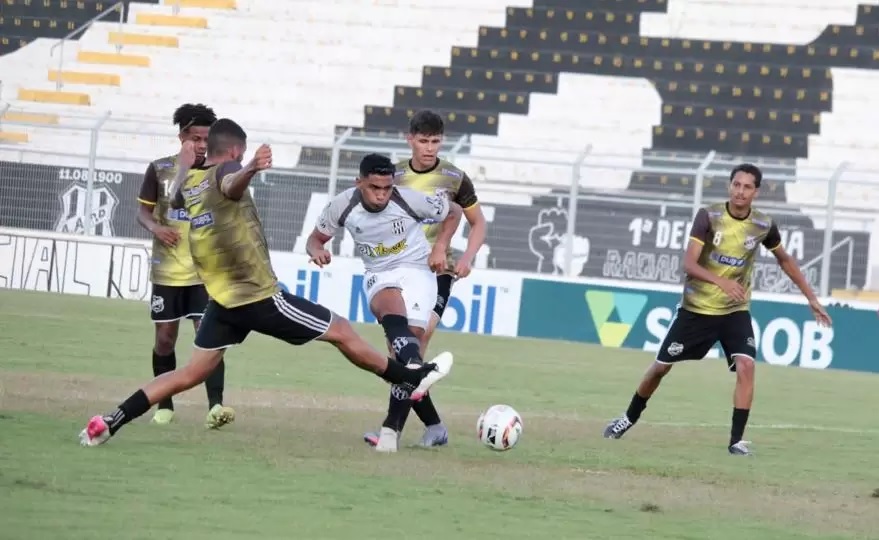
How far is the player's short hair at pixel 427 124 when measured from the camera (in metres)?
9.98

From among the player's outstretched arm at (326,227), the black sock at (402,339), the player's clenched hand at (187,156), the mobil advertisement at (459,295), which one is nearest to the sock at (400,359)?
the black sock at (402,339)

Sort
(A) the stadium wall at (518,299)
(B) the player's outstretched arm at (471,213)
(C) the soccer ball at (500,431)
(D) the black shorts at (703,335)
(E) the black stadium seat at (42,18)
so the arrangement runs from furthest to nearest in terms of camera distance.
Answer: (E) the black stadium seat at (42,18), (A) the stadium wall at (518,299), (D) the black shorts at (703,335), (B) the player's outstretched arm at (471,213), (C) the soccer ball at (500,431)

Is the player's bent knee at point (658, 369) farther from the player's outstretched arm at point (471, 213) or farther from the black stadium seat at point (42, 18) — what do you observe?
the black stadium seat at point (42, 18)

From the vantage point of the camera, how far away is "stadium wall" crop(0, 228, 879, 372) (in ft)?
73.6

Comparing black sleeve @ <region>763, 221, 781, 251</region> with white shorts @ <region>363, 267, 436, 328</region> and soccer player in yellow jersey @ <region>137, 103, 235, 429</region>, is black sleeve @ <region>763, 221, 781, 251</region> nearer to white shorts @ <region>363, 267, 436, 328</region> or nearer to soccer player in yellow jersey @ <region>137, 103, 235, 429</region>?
white shorts @ <region>363, 267, 436, 328</region>

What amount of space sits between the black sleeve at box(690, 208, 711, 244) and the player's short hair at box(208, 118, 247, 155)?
12.5 feet

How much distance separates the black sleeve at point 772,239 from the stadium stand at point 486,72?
622 inches

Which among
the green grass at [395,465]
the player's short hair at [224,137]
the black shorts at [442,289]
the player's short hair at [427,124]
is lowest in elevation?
the green grass at [395,465]

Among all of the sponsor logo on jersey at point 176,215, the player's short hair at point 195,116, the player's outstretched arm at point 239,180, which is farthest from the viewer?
the sponsor logo on jersey at point 176,215

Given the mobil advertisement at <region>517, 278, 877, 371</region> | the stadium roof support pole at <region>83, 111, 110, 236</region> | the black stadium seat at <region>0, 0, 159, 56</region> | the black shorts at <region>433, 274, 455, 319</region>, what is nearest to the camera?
the black shorts at <region>433, 274, 455, 319</region>

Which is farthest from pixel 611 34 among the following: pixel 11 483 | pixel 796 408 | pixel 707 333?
pixel 11 483

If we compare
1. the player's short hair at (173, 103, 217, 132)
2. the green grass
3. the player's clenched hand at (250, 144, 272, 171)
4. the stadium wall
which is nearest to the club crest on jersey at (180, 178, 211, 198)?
the player's clenched hand at (250, 144, 272, 171)

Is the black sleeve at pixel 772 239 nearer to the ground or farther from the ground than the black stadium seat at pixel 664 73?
nearer to the ground

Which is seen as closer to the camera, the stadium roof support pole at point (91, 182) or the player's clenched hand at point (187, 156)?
the player's clenched hand at point (187, 156)
